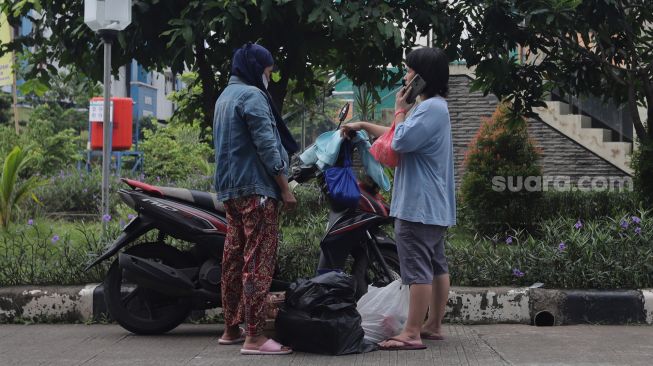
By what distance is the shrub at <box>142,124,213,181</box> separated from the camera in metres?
21.7

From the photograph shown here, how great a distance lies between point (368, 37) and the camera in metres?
6.73

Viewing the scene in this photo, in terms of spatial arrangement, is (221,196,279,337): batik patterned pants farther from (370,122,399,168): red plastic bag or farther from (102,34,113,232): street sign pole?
(102,34,113,232): street sign pole

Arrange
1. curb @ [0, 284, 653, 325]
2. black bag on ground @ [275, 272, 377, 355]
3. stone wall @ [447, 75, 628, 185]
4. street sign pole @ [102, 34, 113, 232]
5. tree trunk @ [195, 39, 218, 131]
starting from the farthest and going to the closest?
stone wall @ [447, 75, 628, 185] → tree trunk @ [195, 39, 218, 131] → street sign pole @ [102, 34, 113, 232] → curb @ [0, 284, 653, 325] → black bag on ground @ [275, 272, 377, 355]

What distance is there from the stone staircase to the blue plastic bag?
9264mm

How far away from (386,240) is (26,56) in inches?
163

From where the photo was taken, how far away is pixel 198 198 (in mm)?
5875

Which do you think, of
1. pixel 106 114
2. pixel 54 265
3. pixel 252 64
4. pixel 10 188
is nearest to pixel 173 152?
pixel 10 188

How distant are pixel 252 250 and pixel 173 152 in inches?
733

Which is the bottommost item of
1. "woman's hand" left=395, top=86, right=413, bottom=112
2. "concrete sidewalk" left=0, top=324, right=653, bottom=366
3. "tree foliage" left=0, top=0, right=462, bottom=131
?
"concrete sidewalk" left=0, top=324, right=653, bottom=366

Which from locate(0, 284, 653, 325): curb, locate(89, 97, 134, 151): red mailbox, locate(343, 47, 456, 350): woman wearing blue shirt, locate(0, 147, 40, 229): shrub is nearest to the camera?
locate(343, 47, 456, 350): woman wearing blue shirt

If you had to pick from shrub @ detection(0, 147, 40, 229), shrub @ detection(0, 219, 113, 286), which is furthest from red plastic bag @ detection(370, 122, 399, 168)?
shrub @ detection(0, 147, 40, 229)

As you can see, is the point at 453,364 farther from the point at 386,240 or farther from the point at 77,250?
the point at 77,250

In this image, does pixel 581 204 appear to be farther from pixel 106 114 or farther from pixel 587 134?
pixel 106 114

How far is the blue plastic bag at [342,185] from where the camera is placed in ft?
18.9
